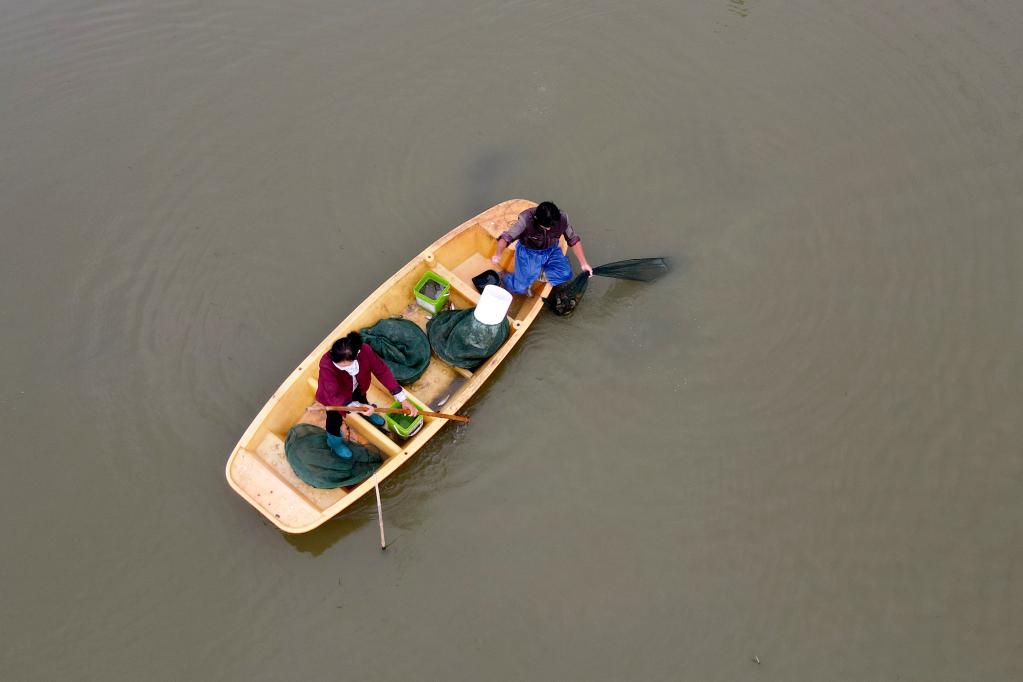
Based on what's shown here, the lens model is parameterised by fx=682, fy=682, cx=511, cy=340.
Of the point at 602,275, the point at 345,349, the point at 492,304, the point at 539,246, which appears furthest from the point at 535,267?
the point at 345,349

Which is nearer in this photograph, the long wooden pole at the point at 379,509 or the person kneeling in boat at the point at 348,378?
the person kneeling in boat at the point at 348,378

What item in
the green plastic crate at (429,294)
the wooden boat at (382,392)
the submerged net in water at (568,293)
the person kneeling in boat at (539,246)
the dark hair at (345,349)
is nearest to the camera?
the dark hair at (345,349)

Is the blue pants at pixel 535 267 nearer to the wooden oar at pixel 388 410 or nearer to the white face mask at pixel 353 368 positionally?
the wooden oar at pixel 388 410

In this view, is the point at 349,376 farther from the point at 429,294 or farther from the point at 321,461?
the point at 429,294

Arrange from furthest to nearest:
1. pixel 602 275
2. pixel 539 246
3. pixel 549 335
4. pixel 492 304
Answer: pixel 602 275 < pixel 549 335 < pixel 539 246 < pixel 492 304

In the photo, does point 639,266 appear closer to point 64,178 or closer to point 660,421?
point 660,421

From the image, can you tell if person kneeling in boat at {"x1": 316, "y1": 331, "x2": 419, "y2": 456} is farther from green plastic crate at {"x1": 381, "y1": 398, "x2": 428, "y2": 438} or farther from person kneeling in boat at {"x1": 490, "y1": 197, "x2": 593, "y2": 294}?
person kneeling in boat at {"x1": 490, "y1": 197, "x2": 593, "y2": 294}

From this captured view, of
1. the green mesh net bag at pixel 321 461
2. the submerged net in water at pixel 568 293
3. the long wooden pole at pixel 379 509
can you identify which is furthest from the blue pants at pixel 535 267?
the long wooden pole at pixel 379 509
